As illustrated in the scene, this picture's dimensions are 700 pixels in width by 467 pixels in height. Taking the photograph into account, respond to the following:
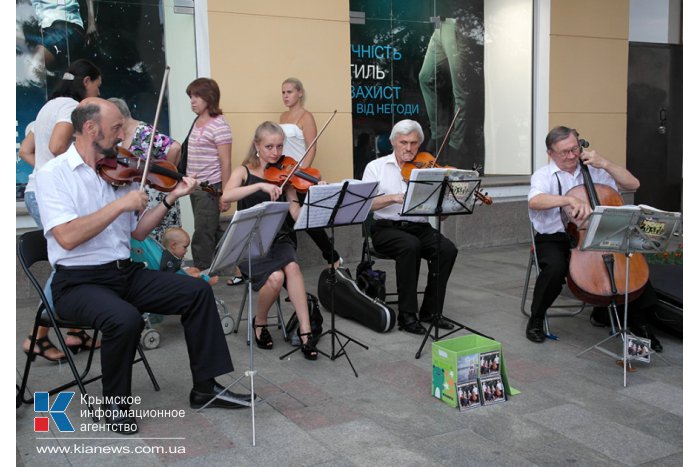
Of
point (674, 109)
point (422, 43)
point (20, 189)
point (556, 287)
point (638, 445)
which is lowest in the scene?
point (638, 445)

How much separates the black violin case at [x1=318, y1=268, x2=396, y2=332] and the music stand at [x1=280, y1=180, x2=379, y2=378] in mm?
444

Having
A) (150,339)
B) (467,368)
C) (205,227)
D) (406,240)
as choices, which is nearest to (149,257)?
(150,339)

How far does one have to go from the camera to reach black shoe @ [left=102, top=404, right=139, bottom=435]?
134 inches

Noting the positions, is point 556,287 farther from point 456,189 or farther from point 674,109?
point 674,109

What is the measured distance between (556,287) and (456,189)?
3.19ft

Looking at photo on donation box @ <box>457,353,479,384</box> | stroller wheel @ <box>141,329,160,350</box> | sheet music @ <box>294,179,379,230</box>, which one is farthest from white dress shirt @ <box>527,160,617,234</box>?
stroller wheel @ <box>141,329,160,350</box>

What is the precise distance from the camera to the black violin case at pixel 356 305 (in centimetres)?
501

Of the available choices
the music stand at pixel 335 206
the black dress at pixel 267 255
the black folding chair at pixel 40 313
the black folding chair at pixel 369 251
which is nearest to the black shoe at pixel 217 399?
the black folding chair at pixel 40 313

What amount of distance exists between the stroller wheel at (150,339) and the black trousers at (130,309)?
990mm

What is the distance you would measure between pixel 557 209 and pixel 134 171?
283 centimetres

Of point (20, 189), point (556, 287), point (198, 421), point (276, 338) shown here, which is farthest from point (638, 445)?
point (20, 189)

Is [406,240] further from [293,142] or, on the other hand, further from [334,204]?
[293,142]
